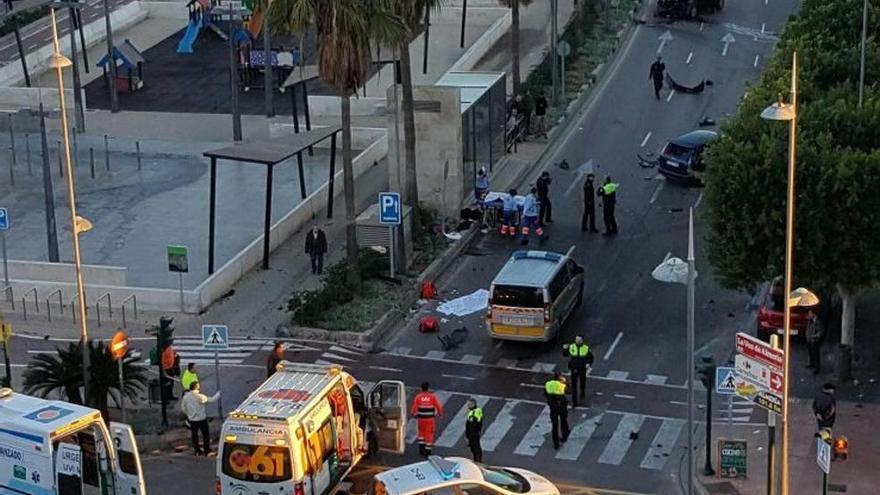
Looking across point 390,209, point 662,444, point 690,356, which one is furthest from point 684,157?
point 690,356

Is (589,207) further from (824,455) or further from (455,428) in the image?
(824,455)

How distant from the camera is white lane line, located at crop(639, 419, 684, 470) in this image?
96.3 feet

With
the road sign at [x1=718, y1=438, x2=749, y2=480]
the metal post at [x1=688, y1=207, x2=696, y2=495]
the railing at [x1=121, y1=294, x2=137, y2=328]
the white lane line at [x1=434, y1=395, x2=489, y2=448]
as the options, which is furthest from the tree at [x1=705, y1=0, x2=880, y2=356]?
the railing at [x1=121, y1=294, x2=137, y2=328]

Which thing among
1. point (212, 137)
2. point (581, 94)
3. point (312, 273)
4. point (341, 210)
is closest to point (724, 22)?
point (581, 94)

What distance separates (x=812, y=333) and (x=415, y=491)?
11623 mm

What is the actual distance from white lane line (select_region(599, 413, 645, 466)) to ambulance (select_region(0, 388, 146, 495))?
8622mm

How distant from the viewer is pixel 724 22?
221ft

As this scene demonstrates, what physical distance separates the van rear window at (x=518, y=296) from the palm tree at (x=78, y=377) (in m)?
7.70

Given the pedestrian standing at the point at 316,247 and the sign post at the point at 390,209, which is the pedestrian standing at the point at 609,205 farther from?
the pedestrian standing at the point at 316,247

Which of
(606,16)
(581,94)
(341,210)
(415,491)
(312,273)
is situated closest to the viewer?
(415,491)

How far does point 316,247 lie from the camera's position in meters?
40.1

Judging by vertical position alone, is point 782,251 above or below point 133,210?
above

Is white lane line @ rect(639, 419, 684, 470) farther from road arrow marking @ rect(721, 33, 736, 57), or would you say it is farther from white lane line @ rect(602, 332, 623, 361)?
road arrow marking @ rect(721, 33, 736, 57)

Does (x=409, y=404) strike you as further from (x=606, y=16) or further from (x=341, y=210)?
(x=606, y=16)
